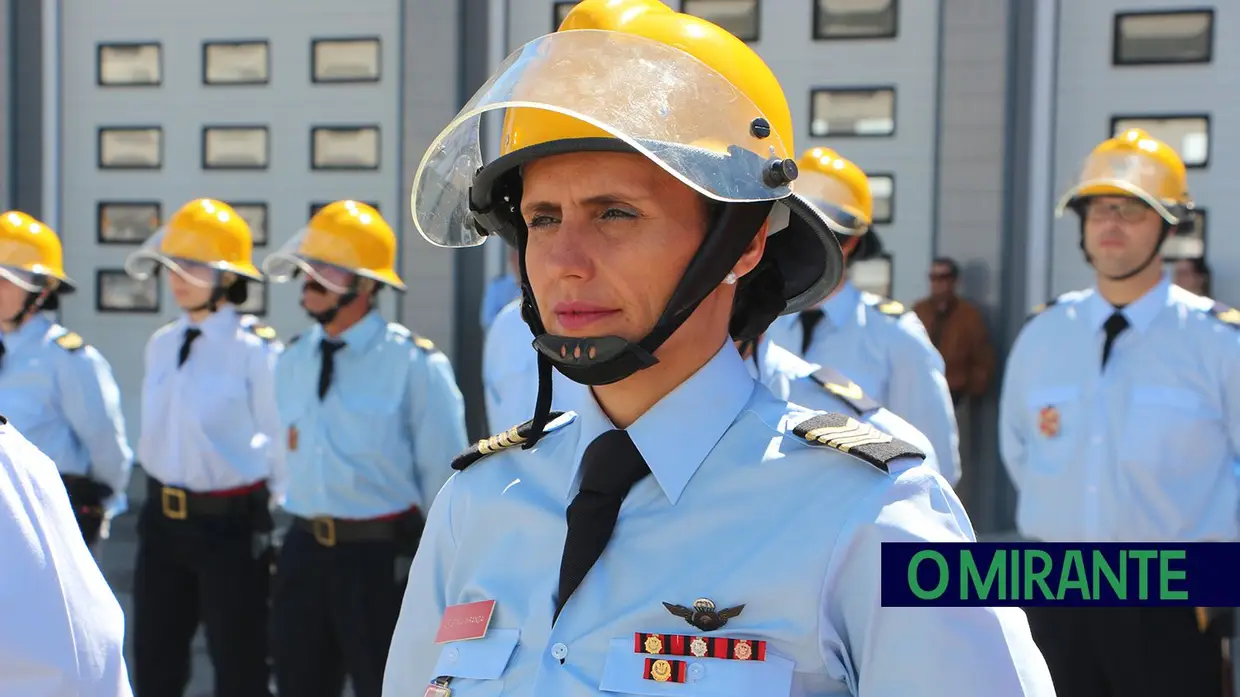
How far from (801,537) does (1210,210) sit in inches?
347

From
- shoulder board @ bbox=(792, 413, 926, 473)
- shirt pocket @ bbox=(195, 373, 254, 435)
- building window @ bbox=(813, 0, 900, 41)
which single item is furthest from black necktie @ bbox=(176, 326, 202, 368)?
building window @ bbox=(813, 0, 900, 41)

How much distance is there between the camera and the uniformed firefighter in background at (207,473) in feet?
18.7

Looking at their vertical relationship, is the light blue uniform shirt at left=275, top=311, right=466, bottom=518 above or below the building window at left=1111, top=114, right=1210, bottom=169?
below

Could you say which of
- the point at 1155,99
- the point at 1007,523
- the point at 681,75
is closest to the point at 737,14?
the point at 1155,99

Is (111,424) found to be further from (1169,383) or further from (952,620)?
(952,620)

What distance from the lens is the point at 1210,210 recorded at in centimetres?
941

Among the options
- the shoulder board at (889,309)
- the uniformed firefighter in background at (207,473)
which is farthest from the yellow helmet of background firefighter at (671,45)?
the uniformed firefighter in background at (207,473)

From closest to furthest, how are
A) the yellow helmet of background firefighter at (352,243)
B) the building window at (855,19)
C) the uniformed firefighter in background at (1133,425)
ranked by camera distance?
the uniformed firefighter in background at (1133,425) → the yellow helmet of background firefighter at (352,243) → the building window at (855,19)

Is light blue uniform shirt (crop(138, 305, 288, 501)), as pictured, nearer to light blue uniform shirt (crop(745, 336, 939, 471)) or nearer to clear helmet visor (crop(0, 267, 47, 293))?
clear helmet visor (crop(0, 267, 47, 293))

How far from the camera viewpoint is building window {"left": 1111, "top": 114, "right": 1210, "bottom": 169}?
941cm

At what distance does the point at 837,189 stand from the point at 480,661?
11.6 ft

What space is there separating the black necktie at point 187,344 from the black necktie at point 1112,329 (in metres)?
3.81

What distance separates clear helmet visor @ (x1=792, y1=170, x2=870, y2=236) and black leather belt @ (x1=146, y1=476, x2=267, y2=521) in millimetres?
2703

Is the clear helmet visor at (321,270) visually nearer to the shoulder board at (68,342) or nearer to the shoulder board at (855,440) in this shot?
the shoulder board at (68,342)
